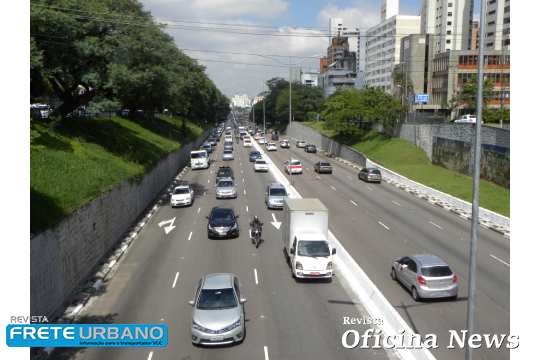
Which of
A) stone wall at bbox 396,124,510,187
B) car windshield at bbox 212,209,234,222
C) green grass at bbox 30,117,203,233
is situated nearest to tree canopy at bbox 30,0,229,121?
green grass at bbox 30,117,203,233

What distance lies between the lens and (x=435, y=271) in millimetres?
18312

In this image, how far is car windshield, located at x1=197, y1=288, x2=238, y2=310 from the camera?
15449mm

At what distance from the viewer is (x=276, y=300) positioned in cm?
1855

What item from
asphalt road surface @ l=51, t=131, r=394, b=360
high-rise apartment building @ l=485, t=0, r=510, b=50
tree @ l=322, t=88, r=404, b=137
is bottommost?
asphalt road surface @ l=51, t=131, r=394, b=360

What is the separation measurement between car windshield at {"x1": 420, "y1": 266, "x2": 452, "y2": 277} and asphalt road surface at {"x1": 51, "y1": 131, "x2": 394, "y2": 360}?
282cm

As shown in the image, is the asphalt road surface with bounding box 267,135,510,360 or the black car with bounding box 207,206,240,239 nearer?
the asphalt road surface with bounding box 267,135,510,360

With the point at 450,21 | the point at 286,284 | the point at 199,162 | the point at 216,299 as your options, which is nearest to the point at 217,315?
the point at 216,299

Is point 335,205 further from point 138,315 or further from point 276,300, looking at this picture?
point 138,315

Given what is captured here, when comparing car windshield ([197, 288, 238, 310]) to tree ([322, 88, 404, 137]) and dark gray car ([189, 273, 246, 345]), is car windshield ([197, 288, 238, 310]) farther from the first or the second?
tree ([322, 88, 404, 137])

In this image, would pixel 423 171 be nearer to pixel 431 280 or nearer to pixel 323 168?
pixel 323 168

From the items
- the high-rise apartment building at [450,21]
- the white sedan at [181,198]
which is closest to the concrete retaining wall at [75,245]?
the white sedan at [181,198]

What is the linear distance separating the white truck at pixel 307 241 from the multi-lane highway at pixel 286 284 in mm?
667

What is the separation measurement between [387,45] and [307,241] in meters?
143

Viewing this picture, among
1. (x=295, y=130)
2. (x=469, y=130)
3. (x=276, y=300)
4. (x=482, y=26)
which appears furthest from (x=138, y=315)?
(x=295, y=130)
